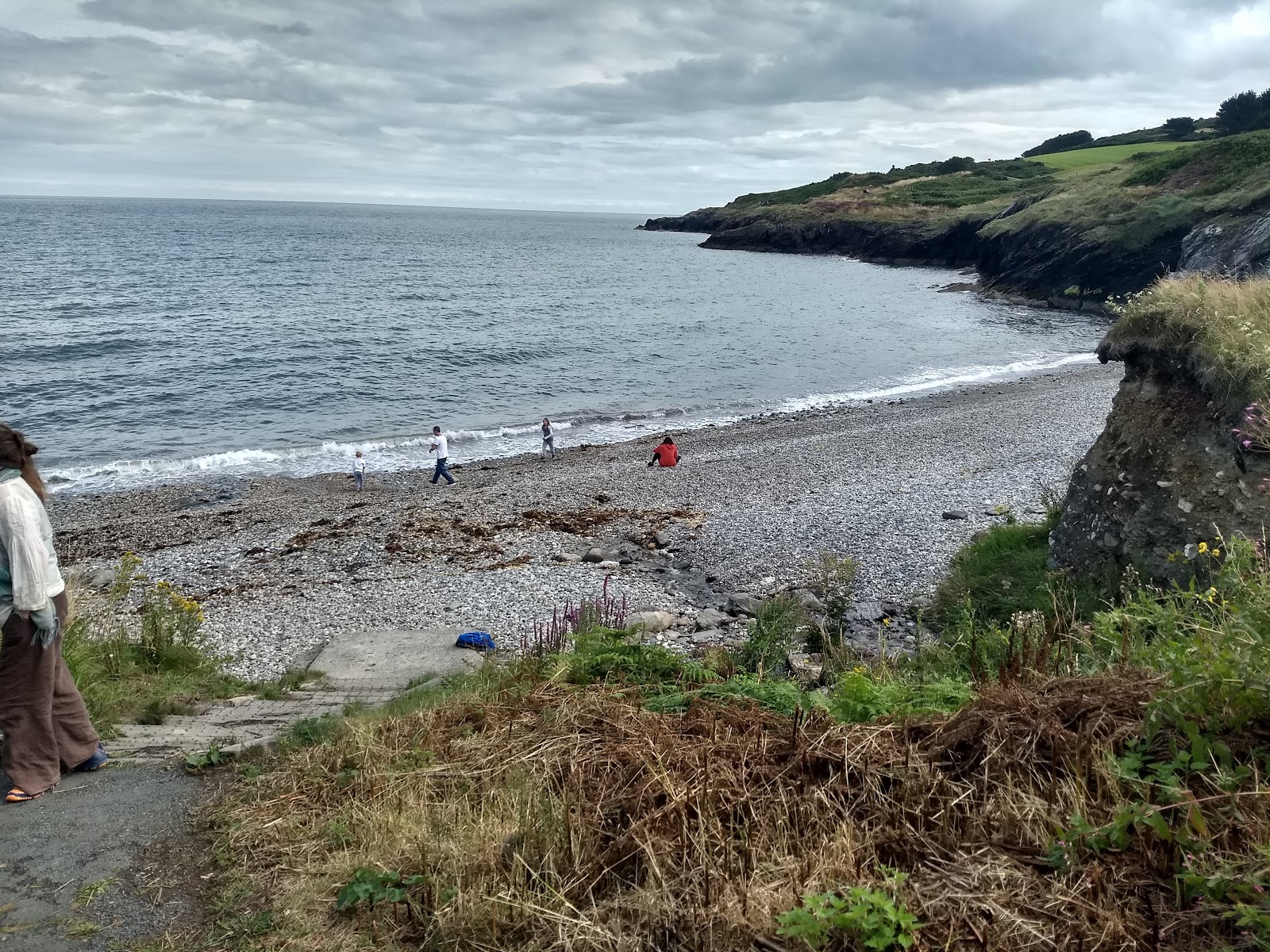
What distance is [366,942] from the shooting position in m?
3.36

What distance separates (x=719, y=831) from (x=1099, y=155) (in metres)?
125

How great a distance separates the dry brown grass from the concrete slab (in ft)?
13.7

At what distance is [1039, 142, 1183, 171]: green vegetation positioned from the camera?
9296 centimetres

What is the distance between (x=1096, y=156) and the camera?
10638 centimetres

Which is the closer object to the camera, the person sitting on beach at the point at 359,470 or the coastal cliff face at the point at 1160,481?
the coastal cliff face at the point at 1160,481

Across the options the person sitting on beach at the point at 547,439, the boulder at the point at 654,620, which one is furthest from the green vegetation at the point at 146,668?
the person sitting on beach at the point at 547,439

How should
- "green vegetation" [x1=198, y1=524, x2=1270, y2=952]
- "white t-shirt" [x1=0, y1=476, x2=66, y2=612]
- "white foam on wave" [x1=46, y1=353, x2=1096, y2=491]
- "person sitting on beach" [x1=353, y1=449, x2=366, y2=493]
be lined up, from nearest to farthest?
"green vegetation" [x1=198, y1=524, x2=1270, y2=952] → "white t-shirt" [x1=0, y1=476, x2=66, y2=612] → "person sitting on beach" [x1=353, y1=449, x2=366, y2=493] → "white foam on wave" [x1=46, y1=353, x2=1096, y2=491]

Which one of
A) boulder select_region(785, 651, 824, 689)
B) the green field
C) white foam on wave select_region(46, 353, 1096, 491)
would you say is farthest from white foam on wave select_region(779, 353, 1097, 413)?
the green field

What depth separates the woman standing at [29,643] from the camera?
15.7 ft

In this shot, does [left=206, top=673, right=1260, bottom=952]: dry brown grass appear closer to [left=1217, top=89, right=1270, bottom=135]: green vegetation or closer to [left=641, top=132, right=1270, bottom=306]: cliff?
[left=641, top=132, right=1270, bottom=306]: cliff

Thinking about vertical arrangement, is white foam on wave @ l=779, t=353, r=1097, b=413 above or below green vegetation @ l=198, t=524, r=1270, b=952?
below

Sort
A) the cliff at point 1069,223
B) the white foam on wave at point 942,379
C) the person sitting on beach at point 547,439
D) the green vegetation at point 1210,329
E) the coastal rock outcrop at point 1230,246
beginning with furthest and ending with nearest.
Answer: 1. the cliff at point 1069,223
2. the white foam on wave at point 942,379
3. the coastal rock outcrop at point 1230,246
4. the person sitting on beach at point 547,439
5. the green vegetation at point 1210,329

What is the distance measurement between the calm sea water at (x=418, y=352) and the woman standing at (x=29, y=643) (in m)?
20.5

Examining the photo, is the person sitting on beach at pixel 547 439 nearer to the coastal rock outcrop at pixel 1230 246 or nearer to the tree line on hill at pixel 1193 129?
the coastal rock outcrop at pixel 1230 246
